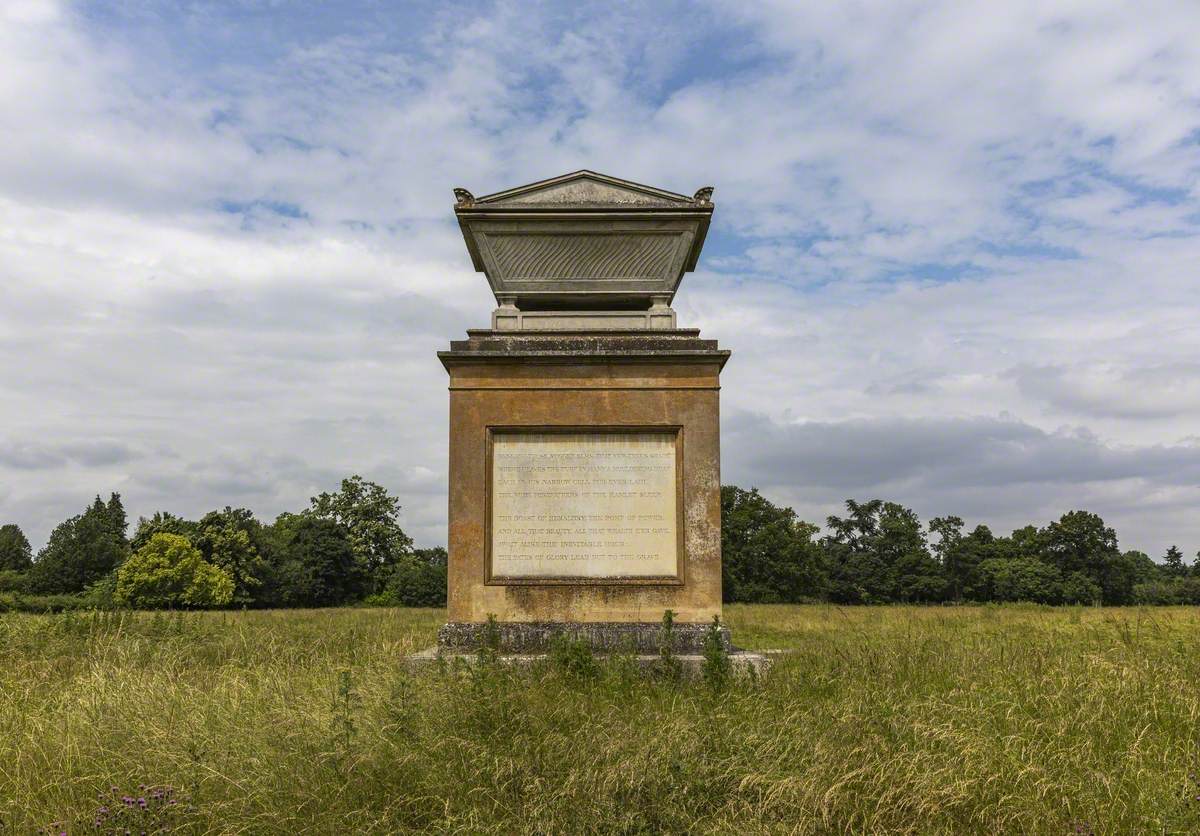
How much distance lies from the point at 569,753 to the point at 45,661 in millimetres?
6481

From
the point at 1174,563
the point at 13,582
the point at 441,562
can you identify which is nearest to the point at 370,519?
the point at 441,562

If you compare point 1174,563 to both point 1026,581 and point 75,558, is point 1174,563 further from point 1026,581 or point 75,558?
point 75,558

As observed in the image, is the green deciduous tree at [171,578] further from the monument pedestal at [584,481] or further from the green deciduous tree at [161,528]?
the monument pedestal at [584,481]

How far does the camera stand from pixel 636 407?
27.2 ft

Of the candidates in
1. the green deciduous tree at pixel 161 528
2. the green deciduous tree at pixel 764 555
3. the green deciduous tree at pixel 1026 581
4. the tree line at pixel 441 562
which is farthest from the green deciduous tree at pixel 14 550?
the green deciduous tree at pixel 1026 581

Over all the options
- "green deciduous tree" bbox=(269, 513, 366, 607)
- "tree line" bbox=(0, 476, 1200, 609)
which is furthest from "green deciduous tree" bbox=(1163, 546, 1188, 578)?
"green deciduous tree" bbox=(269, 513, 366, 607)

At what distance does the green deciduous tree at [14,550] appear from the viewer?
258 ft

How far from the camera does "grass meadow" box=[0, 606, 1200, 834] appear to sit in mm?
4312

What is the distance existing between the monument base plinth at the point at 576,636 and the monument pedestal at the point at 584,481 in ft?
0.19

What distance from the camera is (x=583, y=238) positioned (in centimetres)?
887

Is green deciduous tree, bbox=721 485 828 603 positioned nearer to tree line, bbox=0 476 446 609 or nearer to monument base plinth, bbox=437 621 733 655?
tree line, bbox=0 476 446 609

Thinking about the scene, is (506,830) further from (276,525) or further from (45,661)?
(276,525)

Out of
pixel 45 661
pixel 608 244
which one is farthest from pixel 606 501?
pixel 45 661

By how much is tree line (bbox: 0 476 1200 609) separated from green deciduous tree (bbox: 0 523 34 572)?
1551 centimetres
